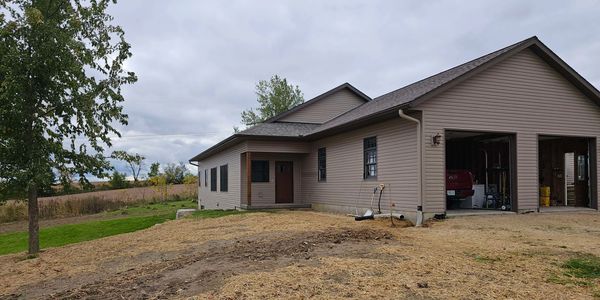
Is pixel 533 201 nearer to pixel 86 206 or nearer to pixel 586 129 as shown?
pixel 586 129

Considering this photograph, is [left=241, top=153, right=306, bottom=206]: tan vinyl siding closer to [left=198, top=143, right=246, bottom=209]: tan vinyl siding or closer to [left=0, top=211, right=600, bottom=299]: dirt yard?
[left=198, top=143, right=246, bottom=209]: tan vinyl siding

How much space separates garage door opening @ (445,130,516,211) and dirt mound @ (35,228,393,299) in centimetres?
568

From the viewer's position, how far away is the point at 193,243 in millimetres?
9758

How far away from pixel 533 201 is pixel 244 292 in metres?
10.8

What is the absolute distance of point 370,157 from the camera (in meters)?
14.8

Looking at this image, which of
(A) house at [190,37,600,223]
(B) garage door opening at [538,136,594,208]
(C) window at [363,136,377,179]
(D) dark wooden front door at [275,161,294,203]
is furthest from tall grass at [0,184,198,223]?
(B) garage door opening at [538,136,594,208]

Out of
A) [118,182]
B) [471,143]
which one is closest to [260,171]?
[471,143]

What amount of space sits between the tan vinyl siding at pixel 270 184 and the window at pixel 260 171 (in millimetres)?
135

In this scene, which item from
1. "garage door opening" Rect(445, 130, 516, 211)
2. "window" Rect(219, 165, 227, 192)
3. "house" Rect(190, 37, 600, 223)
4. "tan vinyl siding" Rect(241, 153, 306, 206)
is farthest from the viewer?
"window" Rect(219, 165, 227, 192)

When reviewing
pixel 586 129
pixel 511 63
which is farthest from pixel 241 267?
pixel 586 129

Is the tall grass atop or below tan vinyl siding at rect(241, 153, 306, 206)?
below

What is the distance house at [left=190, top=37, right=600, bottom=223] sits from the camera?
12.3 meters

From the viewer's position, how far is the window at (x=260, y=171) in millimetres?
20234

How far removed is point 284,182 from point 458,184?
834 cm
